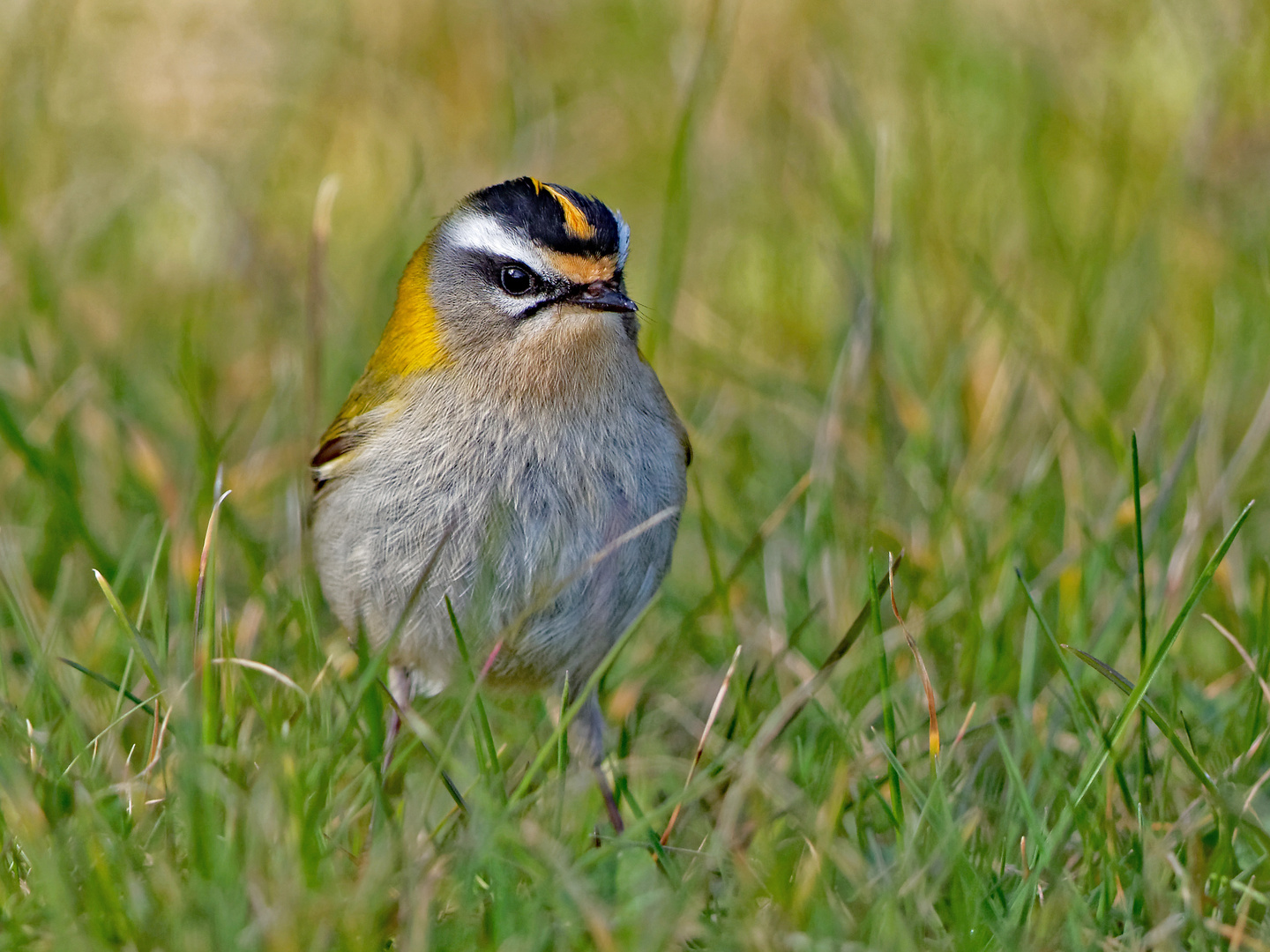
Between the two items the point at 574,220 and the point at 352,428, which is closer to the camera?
the point at 574,220

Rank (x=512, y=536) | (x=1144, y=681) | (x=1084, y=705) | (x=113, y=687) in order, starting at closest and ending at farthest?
(x=1144, y=681), (x=1084, y=705), (x=113, y=687), (x=512, y=536)

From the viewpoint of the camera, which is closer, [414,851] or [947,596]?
[414,851]

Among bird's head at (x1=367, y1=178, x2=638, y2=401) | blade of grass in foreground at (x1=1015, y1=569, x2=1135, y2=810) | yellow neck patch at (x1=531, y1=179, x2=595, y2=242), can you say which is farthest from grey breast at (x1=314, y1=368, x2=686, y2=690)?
blade of grass in foreground at (x1=1015, y1=569, x2=1135, y2=810)

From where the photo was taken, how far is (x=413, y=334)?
12.8 ft

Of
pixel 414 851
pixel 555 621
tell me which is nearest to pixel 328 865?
pixel 414 851

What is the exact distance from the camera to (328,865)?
2.70 meters

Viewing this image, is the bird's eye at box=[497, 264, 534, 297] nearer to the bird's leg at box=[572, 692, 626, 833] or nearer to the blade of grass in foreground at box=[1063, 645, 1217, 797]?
the bird's leg at box=[572, 692, 626, 833]

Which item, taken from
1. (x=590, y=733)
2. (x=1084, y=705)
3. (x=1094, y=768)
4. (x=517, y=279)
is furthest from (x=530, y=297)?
(x=1094, y=768)

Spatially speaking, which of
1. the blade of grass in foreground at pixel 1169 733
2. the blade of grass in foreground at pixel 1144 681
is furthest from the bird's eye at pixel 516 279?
the blade of grass in foreground at pixel 1144 681

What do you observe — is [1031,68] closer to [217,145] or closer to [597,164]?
[597,164]

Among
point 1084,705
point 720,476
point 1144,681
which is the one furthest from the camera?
point 720,476

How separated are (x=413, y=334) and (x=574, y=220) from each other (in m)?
0.59

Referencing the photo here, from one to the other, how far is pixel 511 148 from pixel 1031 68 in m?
2.52

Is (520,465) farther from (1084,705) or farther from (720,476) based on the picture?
(720,476)
